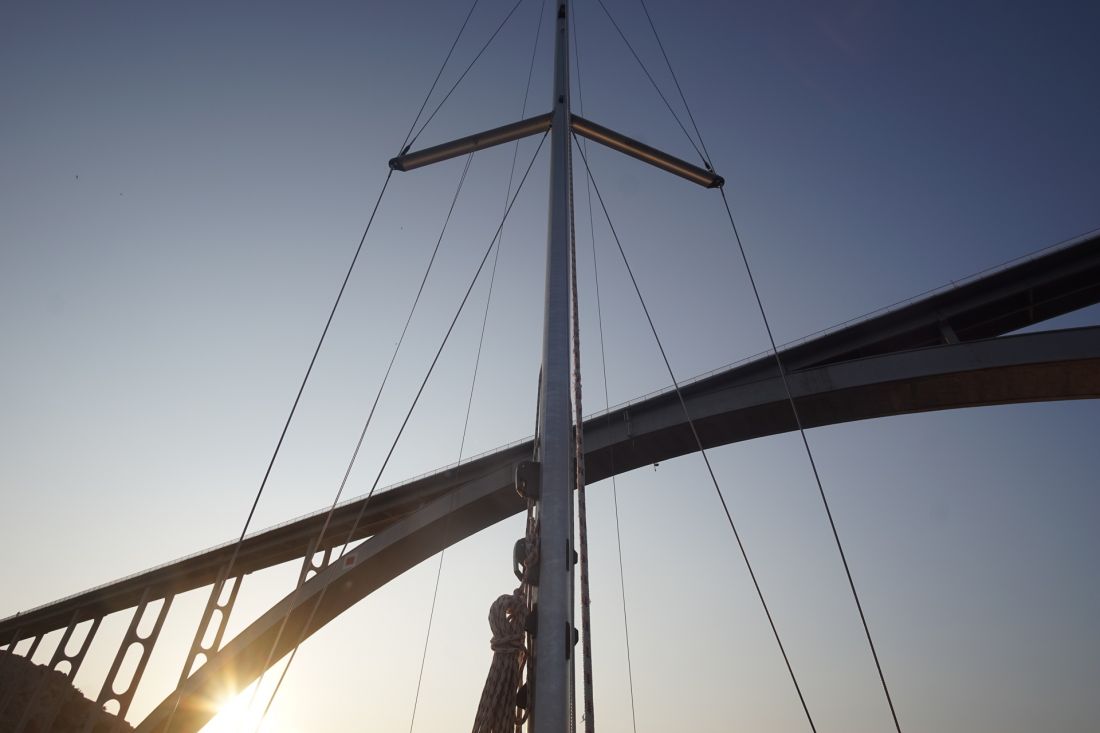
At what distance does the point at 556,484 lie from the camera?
3754 mm

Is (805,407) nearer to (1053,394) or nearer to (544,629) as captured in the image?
(1053,394)

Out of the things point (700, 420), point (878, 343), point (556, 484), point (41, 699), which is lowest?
point (556, 484)

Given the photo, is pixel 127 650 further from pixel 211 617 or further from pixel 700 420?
pixel 700 420

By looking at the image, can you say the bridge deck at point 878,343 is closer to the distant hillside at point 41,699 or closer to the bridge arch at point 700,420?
the bridge arch at point 700,420

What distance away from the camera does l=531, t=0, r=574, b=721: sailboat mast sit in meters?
3.12

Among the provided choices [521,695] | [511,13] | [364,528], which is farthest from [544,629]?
[364,528]

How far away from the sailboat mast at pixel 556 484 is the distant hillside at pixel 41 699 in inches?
1373

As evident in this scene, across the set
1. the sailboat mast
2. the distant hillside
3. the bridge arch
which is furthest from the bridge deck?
the distant hillside

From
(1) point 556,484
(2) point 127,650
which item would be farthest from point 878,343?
(2) point 127,650

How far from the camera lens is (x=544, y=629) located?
10.8 feet

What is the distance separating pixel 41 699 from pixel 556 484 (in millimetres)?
39889

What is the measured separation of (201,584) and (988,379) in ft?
97.7

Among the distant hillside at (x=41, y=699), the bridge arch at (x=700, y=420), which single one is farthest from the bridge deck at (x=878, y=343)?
the distant hillside at (x=41, y=699)

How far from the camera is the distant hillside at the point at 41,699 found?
1130 inches
